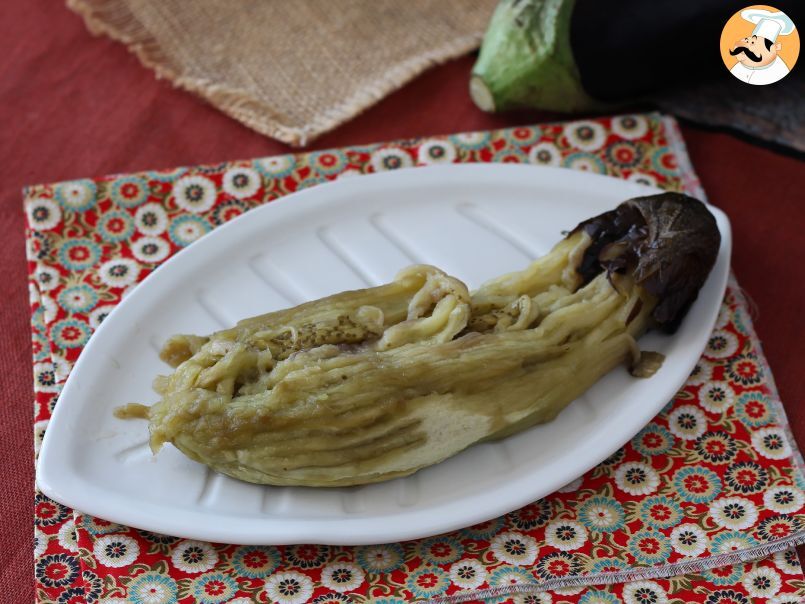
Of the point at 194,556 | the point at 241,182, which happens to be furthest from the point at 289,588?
the point at 241,182

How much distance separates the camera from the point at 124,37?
3.13 metres

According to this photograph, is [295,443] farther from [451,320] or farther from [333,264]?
[333,264]

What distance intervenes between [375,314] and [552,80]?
3.64ft

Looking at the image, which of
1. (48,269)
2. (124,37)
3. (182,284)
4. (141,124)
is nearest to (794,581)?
(182,284)

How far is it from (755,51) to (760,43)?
0.08 feet

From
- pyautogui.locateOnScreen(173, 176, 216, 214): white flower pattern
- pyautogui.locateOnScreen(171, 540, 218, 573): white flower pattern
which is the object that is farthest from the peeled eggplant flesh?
pyautogui.locateOnScreen(173, 176, 216, 214): white flower pattern

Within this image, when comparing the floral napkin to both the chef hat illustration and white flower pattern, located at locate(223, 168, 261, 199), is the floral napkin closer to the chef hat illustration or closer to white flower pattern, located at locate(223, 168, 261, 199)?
white flower pattern, located at locate(223, 168, 261, 199)

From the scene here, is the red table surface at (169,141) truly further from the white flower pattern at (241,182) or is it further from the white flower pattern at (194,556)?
the white flower pattern at (194,556)

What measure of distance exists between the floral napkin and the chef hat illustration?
0.73 m

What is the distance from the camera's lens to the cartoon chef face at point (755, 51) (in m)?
2.72

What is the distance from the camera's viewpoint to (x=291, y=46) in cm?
Result: 316

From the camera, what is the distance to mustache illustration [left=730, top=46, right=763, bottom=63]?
2.74 m

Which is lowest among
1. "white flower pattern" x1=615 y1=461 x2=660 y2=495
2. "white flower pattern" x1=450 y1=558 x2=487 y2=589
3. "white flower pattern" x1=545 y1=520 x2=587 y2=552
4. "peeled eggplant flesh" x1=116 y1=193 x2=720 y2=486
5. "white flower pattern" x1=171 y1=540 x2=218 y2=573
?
"white flower pattern" x1=615 y1=461 x2=660 y2=495

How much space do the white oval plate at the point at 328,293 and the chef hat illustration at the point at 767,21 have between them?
0.56 metres
